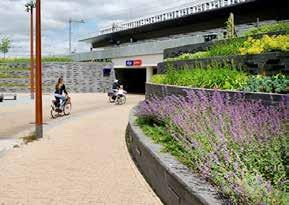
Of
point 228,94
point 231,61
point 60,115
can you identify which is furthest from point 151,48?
point 228,94

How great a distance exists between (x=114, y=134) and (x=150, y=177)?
25.4ft

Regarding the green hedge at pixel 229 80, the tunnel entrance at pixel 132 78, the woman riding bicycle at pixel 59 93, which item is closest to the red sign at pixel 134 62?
the tunnel entrance at pixel 132 78

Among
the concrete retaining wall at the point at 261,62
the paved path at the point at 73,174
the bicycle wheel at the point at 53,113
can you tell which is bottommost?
the bicycle wheel at the point at 53,113

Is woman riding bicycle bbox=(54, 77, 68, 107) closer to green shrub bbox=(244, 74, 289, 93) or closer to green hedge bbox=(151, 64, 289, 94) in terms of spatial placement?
green hedge bbox=(151, 64, 289, 94)

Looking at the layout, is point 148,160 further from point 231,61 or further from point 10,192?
point 231,61

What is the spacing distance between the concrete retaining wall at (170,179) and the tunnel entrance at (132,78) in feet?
161

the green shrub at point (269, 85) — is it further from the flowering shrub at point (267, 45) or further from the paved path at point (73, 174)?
the paved path at point (73, 174)

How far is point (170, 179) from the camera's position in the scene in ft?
19.9

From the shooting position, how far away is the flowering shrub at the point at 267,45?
33.5ft

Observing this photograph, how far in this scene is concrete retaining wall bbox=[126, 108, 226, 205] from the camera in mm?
4910

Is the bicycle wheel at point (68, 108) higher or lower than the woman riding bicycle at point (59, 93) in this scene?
lower

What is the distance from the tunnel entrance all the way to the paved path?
43081 millimetres

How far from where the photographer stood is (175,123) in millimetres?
7707

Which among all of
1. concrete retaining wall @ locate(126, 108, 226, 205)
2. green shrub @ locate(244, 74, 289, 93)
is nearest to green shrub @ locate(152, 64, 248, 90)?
green shrub @ locate(244, 74, 289, 93)
